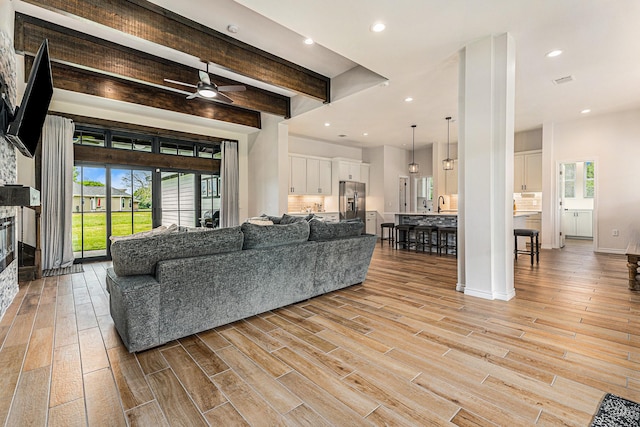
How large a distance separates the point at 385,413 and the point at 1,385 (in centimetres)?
234

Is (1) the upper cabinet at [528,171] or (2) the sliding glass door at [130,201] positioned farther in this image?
(1) the upper cabinet at [528,171]

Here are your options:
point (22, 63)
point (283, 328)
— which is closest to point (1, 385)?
point (283, 328)

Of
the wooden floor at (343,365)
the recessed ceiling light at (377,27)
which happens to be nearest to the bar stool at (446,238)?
the wooden floor at (343,365)

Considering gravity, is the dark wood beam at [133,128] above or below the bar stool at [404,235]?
above

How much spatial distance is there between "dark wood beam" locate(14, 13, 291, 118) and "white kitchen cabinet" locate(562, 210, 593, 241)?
10.4 m

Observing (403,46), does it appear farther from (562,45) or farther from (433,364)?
(433,364)

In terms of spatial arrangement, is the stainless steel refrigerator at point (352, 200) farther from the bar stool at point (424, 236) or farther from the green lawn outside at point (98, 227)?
the green lawn outside at point (98, 227)

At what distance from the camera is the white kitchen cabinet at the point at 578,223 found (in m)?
8.72

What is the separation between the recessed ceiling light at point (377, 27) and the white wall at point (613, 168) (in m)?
6.25

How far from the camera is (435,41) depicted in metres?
3.53

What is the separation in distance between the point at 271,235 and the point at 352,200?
635 centimetres

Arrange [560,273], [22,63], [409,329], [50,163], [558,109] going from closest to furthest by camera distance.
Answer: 1. [409,329]
2. [22,63]
3. [560,273]
4. [50,163]
5. [558,109]

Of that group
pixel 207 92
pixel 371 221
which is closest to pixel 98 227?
pixel 207 92

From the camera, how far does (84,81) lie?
4.76 metres
